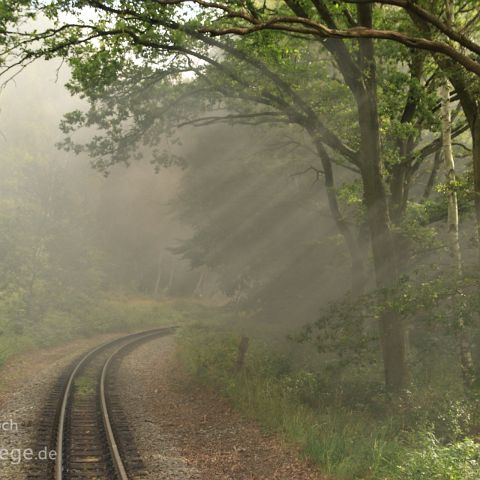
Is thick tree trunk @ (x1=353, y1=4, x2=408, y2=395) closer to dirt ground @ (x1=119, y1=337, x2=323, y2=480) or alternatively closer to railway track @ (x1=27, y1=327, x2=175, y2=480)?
dirt ground @ (x1=119, y1=337, x2=323, y2=480)

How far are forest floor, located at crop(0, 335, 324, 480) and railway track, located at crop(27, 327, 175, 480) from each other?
26 cm

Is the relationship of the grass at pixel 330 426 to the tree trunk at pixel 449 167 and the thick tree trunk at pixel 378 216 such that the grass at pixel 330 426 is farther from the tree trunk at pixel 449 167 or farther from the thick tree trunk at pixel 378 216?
the tree trunk at pixel 449 167

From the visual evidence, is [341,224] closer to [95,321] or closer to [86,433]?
[86,433]

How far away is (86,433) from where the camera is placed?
9.82m

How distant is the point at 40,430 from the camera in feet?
33.0

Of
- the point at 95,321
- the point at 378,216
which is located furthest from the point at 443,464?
the point at 95,321

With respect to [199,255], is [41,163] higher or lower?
higher

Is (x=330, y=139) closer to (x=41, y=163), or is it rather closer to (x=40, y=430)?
(x=40, y=430)

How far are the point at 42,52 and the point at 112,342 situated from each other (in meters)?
16.4

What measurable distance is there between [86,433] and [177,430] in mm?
1981

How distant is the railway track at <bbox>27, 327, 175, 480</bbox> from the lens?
808cm

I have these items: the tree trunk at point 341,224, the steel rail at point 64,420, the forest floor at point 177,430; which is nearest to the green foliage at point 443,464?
the forest floor at point 177,430

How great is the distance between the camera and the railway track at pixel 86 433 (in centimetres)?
808

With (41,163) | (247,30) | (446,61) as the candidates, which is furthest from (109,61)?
(41,163)
